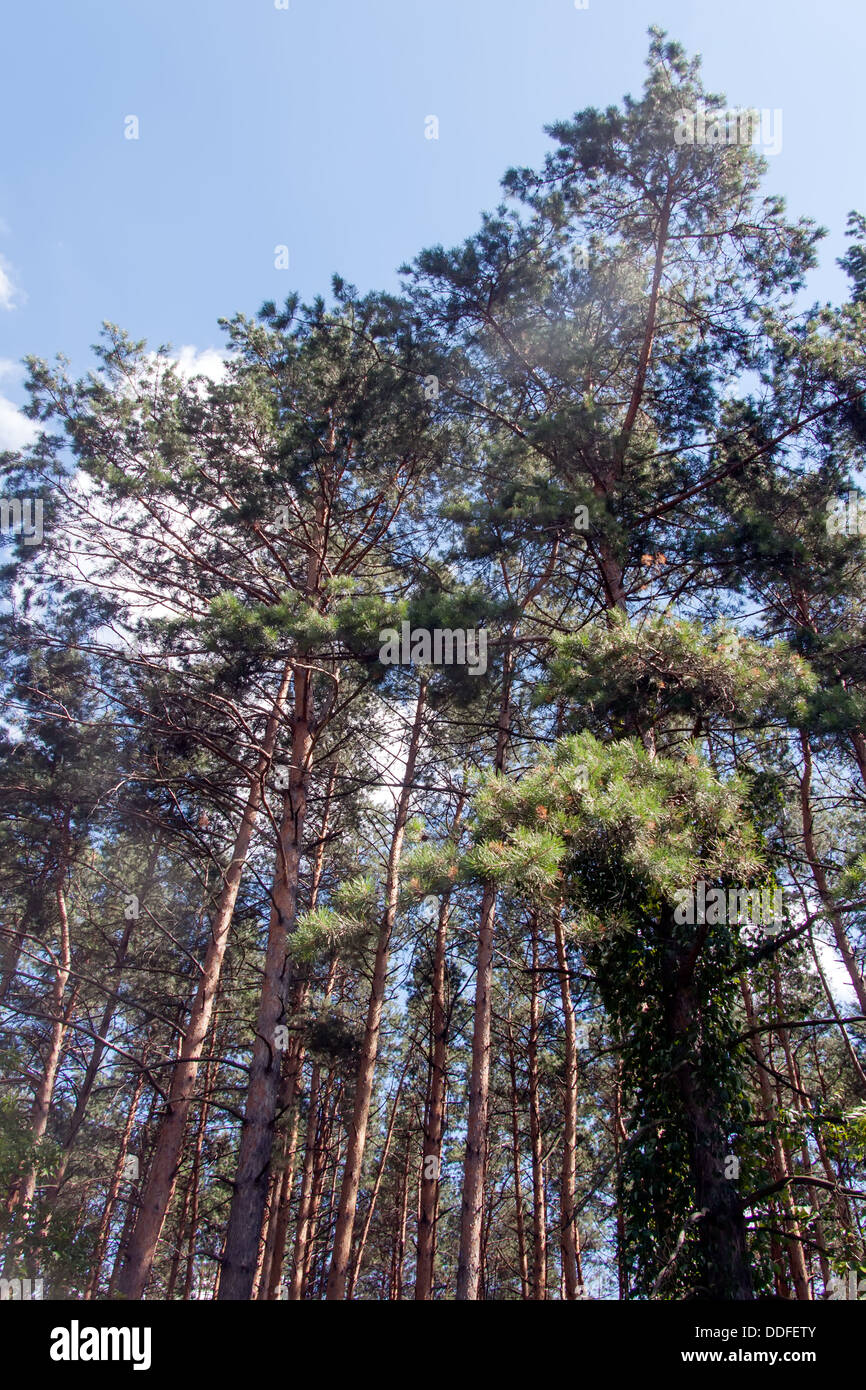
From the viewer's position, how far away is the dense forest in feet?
17.0

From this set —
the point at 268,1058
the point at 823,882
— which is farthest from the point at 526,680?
the point at 268,1058

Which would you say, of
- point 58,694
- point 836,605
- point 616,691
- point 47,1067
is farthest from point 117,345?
Result: point 47,1067

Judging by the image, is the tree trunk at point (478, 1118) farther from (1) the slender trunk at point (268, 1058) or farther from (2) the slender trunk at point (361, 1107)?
(1) the slender trunk at point (268, 1058)

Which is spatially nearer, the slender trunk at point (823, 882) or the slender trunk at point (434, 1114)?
the slender trunk at point (823, 882)

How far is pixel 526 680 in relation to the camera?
10.1 m

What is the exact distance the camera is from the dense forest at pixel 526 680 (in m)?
5.19

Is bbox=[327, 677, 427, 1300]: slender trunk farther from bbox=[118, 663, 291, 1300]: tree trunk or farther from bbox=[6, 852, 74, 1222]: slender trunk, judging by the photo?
bbox=[6, 852, 74, 1222]: slender trunk

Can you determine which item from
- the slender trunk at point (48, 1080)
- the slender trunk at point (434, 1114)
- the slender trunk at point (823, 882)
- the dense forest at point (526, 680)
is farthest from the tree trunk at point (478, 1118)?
the slender trunk at point (48, 1080)

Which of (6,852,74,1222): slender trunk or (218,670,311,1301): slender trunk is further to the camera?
(6,852,74,1222): slender trunk

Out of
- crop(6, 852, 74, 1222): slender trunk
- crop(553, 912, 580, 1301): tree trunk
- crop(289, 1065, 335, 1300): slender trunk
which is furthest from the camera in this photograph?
crop(289, 1065, 335, 1300): slender trunk

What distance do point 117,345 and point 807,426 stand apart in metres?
9.04

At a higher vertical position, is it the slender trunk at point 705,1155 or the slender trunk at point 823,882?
the slender trunk at point 823,882

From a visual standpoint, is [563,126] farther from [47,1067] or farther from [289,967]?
[47,1067]

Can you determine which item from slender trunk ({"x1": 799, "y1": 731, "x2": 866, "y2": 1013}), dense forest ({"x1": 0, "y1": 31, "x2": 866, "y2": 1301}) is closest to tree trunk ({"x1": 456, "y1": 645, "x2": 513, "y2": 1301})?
dense forest ({"x1": 0, "y1": 31, "x2": 866, "y2": 1301})
